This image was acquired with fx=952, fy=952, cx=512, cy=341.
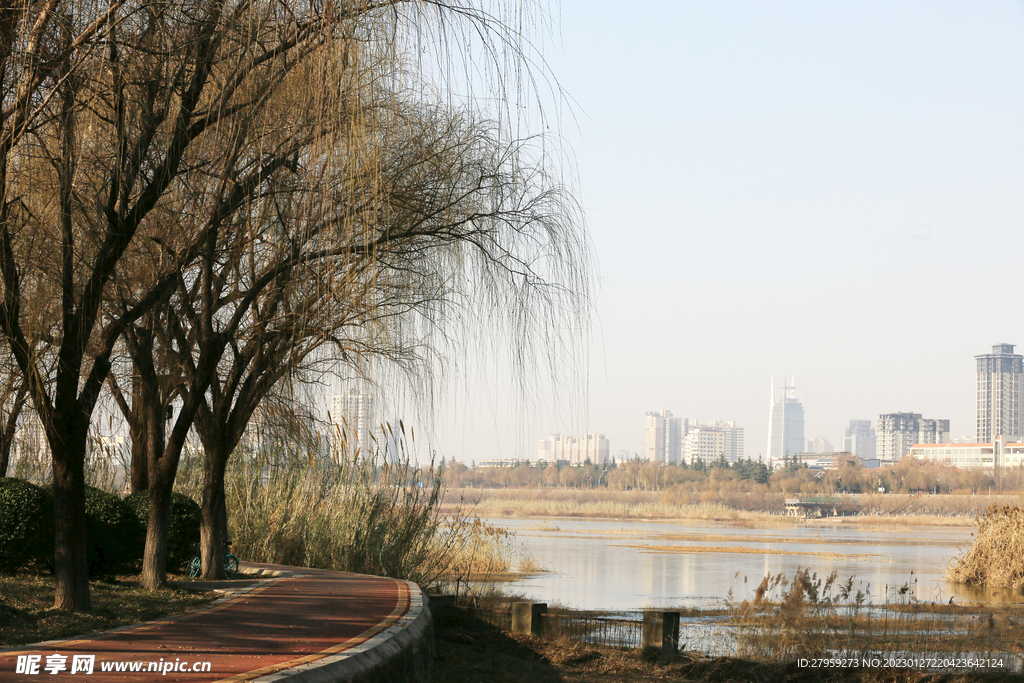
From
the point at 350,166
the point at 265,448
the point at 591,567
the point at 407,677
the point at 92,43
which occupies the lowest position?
the point at 591,567

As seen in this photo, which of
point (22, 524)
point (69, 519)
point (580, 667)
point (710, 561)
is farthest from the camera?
point (710, 561)

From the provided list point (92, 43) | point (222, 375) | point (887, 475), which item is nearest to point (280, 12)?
point (92, 43)

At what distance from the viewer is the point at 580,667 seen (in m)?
11.9

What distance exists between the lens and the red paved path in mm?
6090

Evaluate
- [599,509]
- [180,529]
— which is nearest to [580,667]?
[180,529]

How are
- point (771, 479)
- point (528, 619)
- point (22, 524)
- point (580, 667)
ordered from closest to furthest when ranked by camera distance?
point (22, 524) < point (580, 667) < point (528, 619) < point (771, 479)

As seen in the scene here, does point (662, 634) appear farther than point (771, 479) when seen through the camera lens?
No

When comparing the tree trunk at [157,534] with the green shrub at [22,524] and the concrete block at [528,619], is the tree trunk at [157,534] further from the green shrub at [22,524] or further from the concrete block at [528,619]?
the concrete block at [528,619]

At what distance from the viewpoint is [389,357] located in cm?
896

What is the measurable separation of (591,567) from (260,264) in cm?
1941

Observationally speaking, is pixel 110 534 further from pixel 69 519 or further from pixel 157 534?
pixel 69 519

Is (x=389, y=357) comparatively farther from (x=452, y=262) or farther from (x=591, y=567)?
(x=591, y=567)

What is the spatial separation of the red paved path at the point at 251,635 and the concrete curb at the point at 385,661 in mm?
148

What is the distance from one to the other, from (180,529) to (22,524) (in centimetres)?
225
